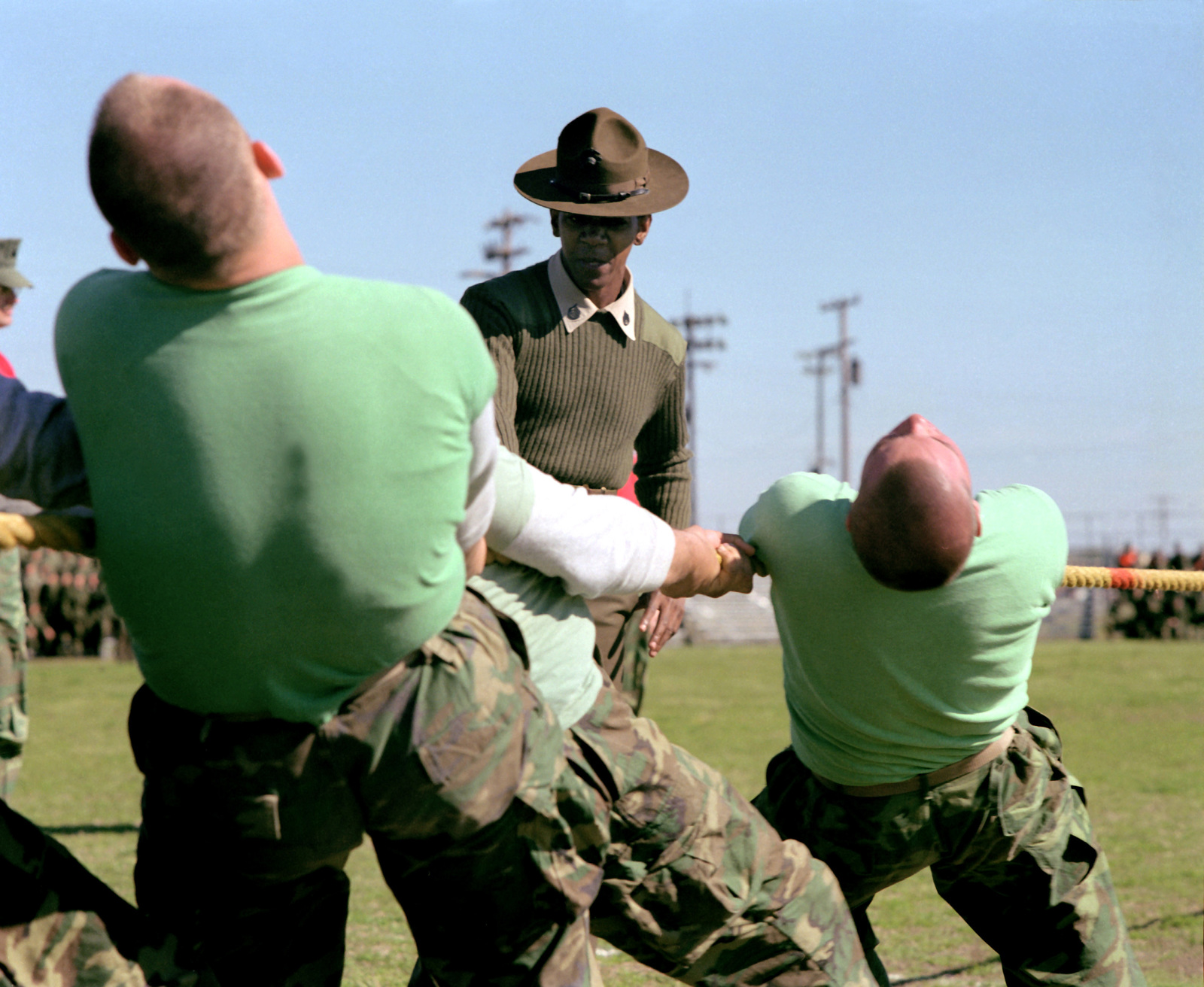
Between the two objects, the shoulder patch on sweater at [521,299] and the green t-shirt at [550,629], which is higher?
the shoulder patch on sweater at [521,299]

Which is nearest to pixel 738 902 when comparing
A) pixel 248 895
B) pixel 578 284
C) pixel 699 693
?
pixel 248 895

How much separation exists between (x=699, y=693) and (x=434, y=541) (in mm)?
13976

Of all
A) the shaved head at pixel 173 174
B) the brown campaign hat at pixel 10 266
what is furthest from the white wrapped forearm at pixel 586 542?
the brown campaign hat at pixel 10 266

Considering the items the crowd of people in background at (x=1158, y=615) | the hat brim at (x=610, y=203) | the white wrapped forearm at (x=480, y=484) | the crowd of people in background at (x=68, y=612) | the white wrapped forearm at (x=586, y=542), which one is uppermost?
the hat brim at (x=610, y=203)

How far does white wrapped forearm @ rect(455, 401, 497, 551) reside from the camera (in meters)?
2.06

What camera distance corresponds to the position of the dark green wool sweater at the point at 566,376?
3.96 meters

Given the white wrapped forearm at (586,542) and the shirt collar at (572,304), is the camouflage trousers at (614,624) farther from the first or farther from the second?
the white wrapped forearm at (586,542)

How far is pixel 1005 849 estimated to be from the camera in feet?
9.98

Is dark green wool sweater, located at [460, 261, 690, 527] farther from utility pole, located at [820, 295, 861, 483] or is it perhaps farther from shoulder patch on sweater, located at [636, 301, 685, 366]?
utility pole, located at [820, 295, 861, 483]

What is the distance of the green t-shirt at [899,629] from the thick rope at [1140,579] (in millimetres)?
569

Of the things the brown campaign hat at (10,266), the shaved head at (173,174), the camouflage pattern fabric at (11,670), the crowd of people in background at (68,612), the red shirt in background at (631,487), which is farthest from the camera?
the crowd of people in background at (68,612)

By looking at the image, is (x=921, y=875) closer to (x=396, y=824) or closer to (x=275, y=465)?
(x=396, y=824)

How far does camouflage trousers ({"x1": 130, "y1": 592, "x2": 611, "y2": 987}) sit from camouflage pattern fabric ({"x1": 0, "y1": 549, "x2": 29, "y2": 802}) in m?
2.97

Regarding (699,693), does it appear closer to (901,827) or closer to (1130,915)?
(1130,915)
